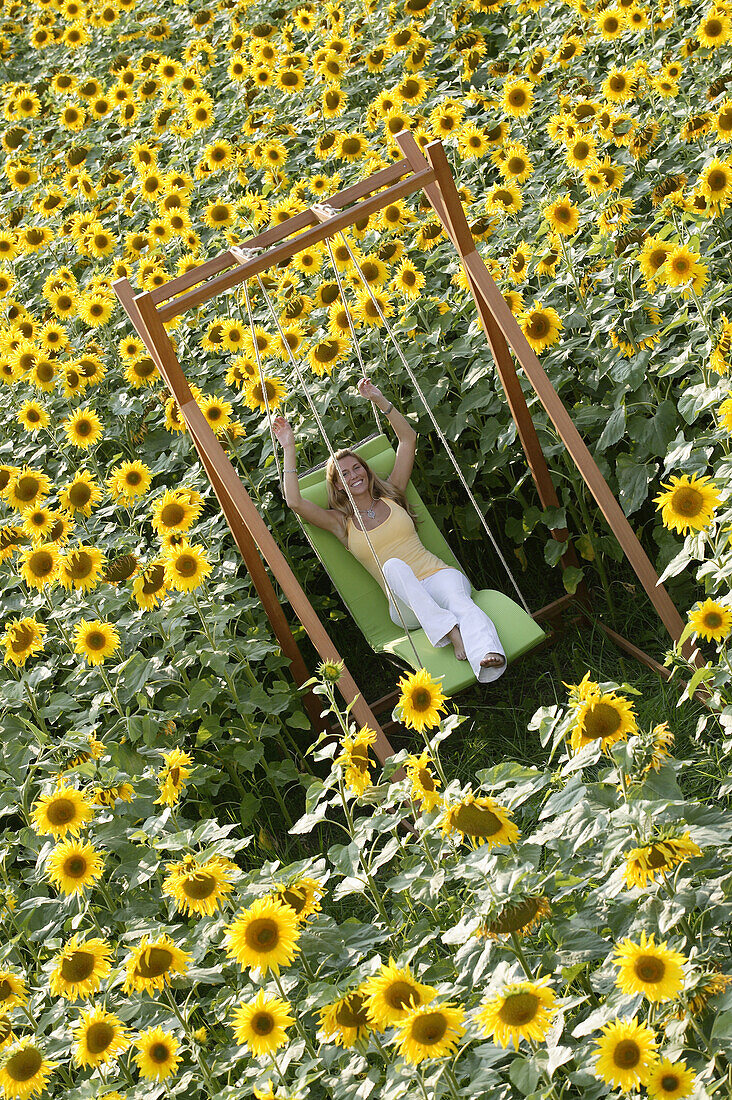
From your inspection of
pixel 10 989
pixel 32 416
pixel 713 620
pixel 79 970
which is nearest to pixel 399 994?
pixel 79 970

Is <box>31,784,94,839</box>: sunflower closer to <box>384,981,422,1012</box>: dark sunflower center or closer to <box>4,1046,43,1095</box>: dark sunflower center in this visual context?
<box>4,1046,43,1095</box>: dark sunflower center

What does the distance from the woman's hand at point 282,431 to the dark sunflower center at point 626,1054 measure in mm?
2407

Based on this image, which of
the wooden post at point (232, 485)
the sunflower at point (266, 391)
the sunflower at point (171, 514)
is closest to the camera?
the wooden post at point (232, 485)

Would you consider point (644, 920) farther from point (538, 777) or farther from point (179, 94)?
point (179, 94)

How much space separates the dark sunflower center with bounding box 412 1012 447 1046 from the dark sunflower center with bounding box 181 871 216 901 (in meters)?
0.59

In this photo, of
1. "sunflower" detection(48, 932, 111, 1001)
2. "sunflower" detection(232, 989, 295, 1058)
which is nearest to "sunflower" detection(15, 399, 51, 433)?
"sunflower" detection(48, 932, 111, 1001)

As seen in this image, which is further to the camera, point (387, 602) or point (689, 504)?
point (387, 602)

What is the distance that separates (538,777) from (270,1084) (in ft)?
2.42

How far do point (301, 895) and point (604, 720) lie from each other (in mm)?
686

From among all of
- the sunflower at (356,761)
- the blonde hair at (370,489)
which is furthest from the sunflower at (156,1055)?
the blonde hair at (370,489)

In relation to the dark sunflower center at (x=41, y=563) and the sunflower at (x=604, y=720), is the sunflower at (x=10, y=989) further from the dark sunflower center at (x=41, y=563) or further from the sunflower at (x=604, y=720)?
the dark sunflower center at (x=41, y=563)

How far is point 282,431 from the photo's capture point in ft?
12.1

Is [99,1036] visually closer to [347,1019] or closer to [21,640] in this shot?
[347,1019]

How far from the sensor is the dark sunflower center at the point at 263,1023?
6.23ft
